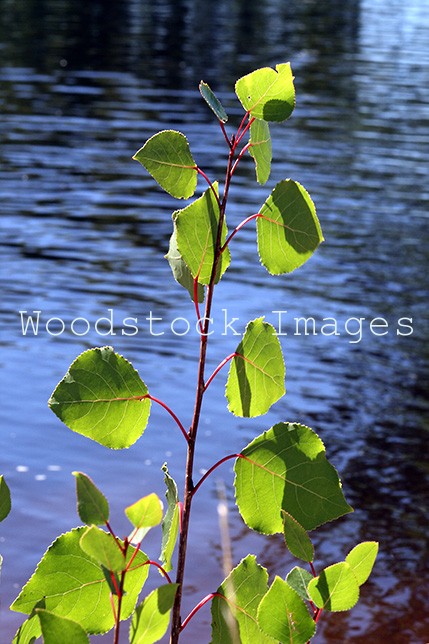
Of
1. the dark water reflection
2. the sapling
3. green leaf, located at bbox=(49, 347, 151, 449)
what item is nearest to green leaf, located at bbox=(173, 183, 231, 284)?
the sapling

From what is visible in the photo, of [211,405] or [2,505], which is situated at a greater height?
[2,505]

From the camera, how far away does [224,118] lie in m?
0.77

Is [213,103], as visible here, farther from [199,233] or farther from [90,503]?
Answer: [90,503]

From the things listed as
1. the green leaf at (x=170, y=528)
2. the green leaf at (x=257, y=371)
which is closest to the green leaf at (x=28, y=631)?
the green leaf at (x=170, y=528)

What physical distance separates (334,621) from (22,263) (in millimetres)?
4747

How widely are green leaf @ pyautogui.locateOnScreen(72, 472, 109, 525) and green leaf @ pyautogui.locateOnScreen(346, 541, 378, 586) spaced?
0.21 m

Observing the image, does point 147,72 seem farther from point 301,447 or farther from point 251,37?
point 301,447

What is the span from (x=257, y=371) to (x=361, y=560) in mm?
162

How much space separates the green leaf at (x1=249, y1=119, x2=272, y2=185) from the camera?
32.8 inches

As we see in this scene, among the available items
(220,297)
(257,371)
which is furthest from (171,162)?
(220,297)

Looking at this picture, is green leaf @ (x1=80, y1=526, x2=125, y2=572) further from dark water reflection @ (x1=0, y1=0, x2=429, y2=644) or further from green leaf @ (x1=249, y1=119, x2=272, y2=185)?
dark water reflection @ (x1=0, y1=0, x2=429, y2=644)

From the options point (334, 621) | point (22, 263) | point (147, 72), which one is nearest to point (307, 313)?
point (22, 263)

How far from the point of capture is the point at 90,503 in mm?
635

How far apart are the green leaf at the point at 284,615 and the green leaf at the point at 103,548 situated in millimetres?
144
